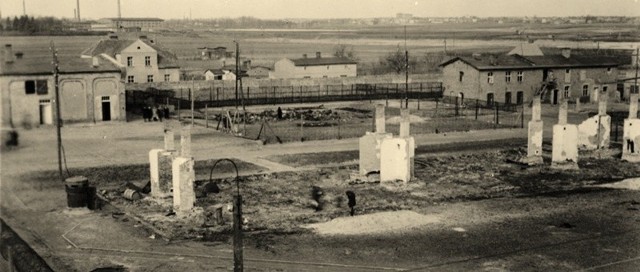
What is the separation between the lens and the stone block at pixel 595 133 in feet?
133

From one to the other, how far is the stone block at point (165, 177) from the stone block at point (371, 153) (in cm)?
831

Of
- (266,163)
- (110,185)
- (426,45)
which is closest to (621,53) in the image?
(426,45)

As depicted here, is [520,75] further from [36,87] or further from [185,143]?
[185,143]

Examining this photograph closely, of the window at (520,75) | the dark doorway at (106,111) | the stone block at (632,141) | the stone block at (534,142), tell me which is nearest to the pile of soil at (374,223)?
the stone block at (534,142)

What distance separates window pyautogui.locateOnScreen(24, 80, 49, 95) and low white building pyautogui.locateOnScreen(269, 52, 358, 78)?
38239mm

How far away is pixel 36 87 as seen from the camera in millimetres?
47531

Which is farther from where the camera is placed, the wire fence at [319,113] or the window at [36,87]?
the wire fence at [319,113]

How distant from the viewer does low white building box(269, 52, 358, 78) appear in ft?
274

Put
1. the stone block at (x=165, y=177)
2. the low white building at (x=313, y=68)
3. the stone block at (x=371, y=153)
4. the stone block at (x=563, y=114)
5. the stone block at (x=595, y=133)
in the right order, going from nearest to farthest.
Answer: the stone block at (x=165, y=177) → the stone block at (x=371, y=153) → the stone block at (x=563, y=114) → the stone block at (x=595, y=133) → the low white building at (x=313, y=68)

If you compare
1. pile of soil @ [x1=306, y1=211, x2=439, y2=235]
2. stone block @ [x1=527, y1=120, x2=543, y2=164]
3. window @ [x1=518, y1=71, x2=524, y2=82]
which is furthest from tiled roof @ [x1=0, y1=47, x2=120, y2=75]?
window @ [x1=518, y1=71, x2=524, y2=82]

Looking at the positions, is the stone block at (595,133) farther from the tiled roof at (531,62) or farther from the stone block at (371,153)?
the tiled roof at (531,62)

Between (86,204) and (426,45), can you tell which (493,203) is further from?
(426,45)

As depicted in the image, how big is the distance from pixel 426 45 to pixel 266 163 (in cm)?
14313

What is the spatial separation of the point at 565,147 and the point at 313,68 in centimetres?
5047
